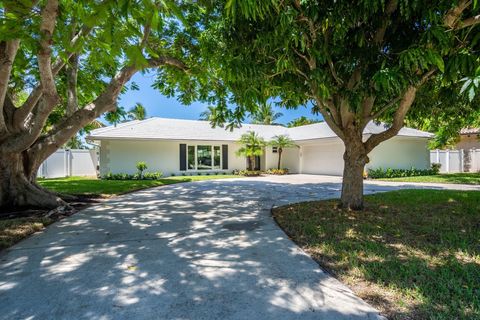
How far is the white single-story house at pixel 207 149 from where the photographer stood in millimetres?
18281

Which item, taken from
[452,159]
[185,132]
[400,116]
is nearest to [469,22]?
[400,116]

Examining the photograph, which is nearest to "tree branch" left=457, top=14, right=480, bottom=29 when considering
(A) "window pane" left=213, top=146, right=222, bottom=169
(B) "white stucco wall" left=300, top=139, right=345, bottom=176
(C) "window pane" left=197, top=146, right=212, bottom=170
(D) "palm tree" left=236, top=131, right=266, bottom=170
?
(B) "white stucco wall" left=300, top=139, right=345, bottom=176

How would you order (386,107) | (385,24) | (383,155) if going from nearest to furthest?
(385,24), (386,107), (383,155)

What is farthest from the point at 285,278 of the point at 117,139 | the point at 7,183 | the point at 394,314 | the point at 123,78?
the point at 117,139

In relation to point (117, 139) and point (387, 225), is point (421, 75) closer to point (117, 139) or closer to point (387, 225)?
point (387, 225)

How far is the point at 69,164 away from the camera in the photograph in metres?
A: 21.0

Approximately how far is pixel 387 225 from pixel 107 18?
6.03 metres

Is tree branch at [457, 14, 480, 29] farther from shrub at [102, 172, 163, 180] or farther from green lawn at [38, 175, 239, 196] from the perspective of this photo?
shrub at [102, 172, 163, 180]

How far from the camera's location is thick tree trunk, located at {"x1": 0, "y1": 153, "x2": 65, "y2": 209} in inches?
286

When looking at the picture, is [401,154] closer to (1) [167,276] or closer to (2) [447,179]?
(2) [447,179]

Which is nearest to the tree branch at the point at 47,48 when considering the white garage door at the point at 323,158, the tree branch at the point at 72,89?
the tree branch at the point at 72,89

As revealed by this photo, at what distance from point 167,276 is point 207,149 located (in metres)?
18.2

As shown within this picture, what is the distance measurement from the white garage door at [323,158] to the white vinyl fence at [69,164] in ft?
55.4

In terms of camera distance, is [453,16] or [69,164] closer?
[453,16]
